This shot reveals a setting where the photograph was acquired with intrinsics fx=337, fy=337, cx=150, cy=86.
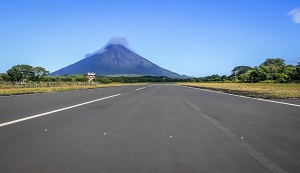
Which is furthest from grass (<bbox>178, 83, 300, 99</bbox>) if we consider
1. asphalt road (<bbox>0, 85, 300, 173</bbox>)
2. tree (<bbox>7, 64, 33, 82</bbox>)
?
tree (<bbox>7, 64, 33, 82</bbox>)

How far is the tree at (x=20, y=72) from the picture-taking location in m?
146

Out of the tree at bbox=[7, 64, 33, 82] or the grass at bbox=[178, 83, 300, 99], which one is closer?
the grass at bbox=[178, 83, 300, 99]

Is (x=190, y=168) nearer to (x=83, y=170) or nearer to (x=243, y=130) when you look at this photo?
(x=83, y=170)

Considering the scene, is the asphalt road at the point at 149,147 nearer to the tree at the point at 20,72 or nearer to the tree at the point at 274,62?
the tree at the point at 20,72

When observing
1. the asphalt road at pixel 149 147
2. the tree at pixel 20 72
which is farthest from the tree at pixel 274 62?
the asphalt road at pixel 149 147

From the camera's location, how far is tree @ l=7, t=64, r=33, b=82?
480 ft

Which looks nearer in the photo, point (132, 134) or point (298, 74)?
point (132, 134)

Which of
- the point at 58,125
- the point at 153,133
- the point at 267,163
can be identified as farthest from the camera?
the point at 58,125

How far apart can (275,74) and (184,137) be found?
420ft

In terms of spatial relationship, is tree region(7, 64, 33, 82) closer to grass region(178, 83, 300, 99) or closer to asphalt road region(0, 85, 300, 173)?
grass region(178, 83, 300, 99)

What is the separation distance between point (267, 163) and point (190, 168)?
3.95ft

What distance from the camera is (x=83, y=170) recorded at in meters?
4.68

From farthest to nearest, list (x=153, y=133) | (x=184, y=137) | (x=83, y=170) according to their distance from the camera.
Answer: (x=153, y=133) → (x=184, y=137) → (x=83, y=170)

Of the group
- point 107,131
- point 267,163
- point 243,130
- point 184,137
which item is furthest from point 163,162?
point 243,130
